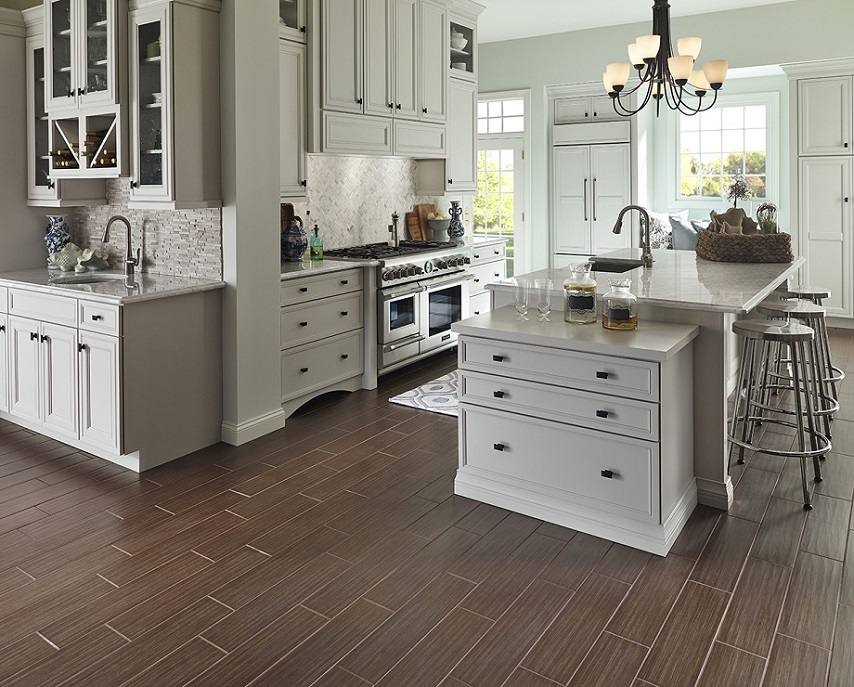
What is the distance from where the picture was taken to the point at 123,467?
3746mm

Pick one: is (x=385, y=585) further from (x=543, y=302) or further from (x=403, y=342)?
(x=403, y=342)

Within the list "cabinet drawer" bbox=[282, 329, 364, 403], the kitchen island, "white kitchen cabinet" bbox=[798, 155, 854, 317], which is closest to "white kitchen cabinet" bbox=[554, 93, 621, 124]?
"white kitchen cabinet" bbox=[798, 155, 854, 317]

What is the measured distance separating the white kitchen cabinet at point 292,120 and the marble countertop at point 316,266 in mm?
431

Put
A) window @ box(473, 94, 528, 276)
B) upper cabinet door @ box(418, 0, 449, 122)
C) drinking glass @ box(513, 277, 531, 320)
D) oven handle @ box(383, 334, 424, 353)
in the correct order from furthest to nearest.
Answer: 1. window @ box(473, 94, 528, 276)
2. upper cabinet door @ box(418, 0, 449, 122)
3. oven handle @ box(383, 334, 424, 353)
4. drinking glass @ box(513, 277, 531, 320)

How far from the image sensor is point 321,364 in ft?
15.6

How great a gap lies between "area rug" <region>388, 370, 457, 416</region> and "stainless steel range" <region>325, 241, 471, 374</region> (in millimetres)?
333

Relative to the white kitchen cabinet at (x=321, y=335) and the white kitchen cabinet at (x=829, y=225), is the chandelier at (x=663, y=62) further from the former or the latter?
the white kitchen cabinet at (x=829, y=225)

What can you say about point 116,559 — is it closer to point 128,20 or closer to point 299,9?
point 128,20

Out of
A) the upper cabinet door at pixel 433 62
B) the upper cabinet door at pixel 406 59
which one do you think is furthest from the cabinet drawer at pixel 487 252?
the upper cabinet door at pixel 406 59

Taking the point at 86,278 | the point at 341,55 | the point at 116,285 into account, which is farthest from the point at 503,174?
Answer: the point at 116,285

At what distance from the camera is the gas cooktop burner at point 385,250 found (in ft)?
17.2

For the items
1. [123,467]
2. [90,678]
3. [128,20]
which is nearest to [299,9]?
[128,20]

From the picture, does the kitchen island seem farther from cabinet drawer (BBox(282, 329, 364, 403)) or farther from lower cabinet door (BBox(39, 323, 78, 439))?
lower cabinet door (BBox(39, 323, 78, 439))

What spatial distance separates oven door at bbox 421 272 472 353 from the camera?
18.5 feet
